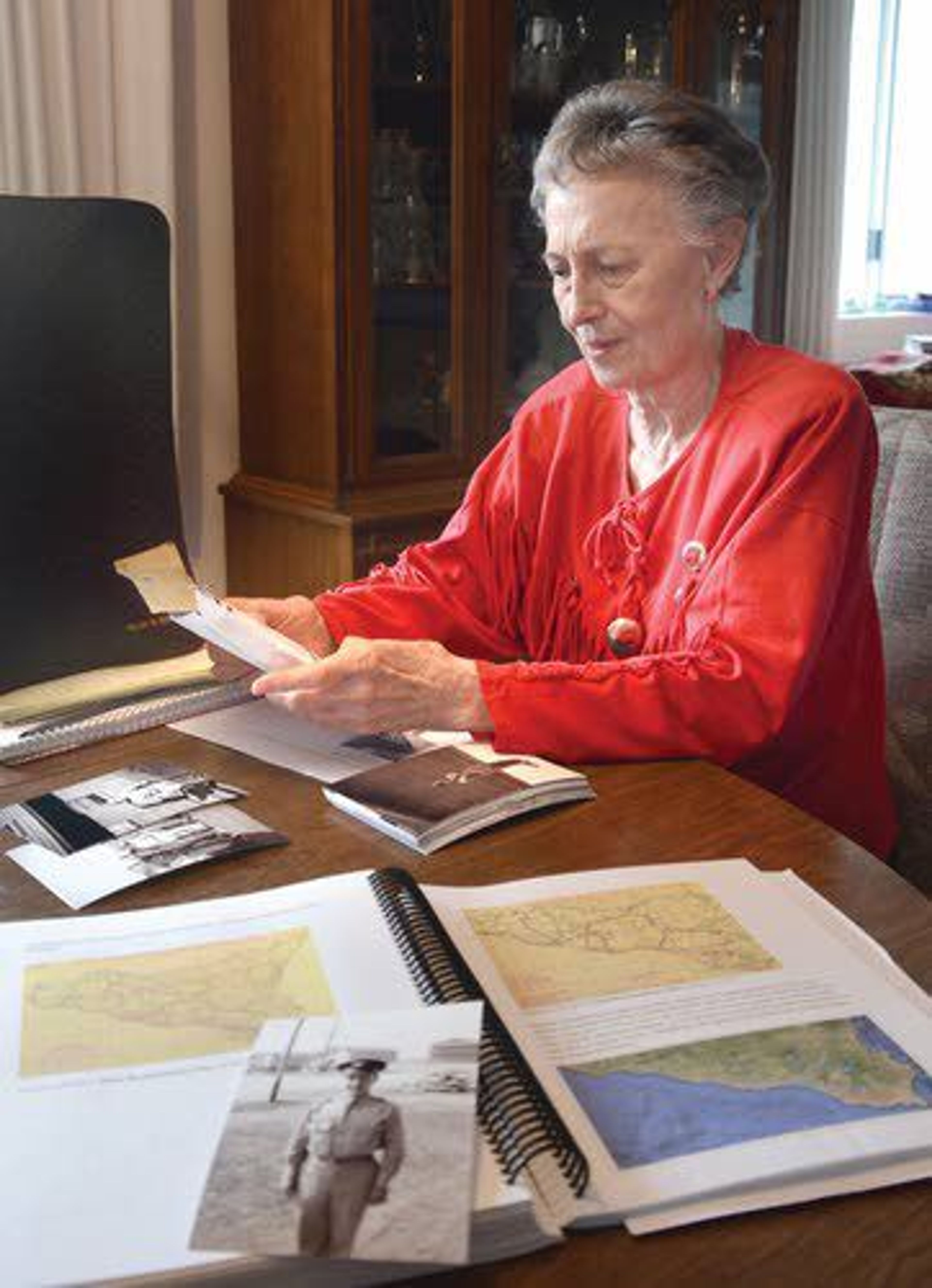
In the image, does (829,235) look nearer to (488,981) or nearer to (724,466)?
(724,466)

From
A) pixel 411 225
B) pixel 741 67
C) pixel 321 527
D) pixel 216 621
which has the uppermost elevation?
pixel 741 67

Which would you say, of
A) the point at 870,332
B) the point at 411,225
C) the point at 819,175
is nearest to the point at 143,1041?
the point at 411,225

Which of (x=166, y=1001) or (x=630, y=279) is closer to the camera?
(x=166, y=1001)

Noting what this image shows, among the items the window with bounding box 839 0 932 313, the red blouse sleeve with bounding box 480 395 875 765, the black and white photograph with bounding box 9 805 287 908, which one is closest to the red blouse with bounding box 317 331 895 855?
the red blouse sleeve with bounding box 480 395 875 765

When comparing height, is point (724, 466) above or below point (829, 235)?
below

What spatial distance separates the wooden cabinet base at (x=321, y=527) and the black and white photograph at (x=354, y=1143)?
203 centimetres

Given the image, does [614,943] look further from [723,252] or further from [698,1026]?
[723,252]

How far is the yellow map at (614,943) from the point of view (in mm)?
783

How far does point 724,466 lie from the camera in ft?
4.43

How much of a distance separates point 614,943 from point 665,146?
0.87 meters

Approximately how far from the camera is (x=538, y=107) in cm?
283

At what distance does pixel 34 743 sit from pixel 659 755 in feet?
1.77

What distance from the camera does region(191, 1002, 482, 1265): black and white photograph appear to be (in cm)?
55

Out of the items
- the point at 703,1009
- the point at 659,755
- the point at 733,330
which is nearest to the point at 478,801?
the point at 659,755
